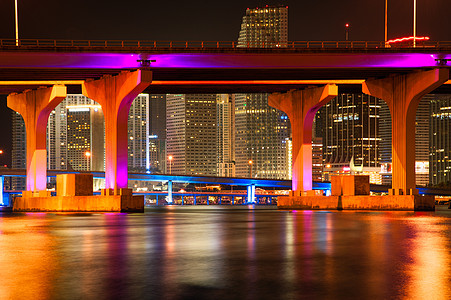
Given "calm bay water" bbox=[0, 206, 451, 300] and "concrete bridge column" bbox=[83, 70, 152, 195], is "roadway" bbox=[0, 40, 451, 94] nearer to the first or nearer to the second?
"concrete bridge column" bbox=[83, 70, 152, 195]

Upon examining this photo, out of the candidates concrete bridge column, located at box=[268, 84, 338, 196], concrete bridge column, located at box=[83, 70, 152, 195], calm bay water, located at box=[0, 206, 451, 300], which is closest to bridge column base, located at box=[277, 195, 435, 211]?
concrete bridge column, located at box=[268, 84, 338, 196]

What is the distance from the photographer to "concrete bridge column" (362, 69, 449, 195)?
75750 millimetres

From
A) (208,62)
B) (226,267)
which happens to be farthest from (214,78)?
(226,267)

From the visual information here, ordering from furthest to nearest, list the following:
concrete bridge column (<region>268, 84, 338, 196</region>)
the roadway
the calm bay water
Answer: concrete bridge column (<region>268, 84, 338, 196</region>)
the roadway
the calm bay water

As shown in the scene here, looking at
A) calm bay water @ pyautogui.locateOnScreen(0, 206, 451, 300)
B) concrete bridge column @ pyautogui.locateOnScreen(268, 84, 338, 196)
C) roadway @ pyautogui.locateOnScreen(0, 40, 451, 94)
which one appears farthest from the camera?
concrete bridge column @ pyautogui.locateOnScreen(268, 84, 338, 196)

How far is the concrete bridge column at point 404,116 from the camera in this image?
7575cm

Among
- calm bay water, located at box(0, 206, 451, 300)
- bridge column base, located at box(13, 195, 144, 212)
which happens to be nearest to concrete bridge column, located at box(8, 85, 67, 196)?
bridge column base, located at box(13, 195, 144, 212)

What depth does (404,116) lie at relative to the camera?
76.6m

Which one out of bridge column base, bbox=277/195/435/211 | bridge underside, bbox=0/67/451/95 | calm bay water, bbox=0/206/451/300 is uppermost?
bridge underside, bbox=0/67/451/95

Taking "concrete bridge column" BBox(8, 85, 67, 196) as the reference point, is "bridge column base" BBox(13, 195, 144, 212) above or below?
below

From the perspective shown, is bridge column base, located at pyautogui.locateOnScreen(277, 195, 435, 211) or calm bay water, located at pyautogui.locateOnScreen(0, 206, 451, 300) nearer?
calm bay water, located at pyautogui.locateOnScreen(0, 206, 451, 300)

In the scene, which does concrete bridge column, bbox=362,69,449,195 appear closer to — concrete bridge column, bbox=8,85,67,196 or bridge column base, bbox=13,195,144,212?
bridge column base, bbox=13,195,144,212

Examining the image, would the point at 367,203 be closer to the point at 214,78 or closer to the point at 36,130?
the point at 214,78

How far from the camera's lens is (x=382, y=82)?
7975cm
